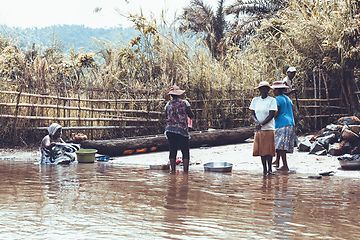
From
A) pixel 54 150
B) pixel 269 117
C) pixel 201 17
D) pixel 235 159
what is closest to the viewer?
pixel 269 117

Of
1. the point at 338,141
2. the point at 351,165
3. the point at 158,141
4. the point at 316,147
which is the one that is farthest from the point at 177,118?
the point at 338,141

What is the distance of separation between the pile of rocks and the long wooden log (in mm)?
2181

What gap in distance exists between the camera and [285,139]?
22.3 feet

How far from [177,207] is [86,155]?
510 cm

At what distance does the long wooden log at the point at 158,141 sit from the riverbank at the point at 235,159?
0.18 meters

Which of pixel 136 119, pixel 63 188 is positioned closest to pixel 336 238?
pixel 63 188

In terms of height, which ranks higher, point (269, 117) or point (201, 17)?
point (201, 17)

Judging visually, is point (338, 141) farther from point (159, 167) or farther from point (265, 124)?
point (159, 167)

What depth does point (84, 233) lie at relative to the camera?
2.78 meters

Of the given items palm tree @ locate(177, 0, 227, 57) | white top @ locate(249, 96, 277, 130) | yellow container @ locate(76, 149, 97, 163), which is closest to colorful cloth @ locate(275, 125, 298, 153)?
white top @ locate(249, 96, 277, 130)

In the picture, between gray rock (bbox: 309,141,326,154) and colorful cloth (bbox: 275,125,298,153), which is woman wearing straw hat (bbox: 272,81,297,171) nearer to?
colorful cloth (bbox: 275,125,298,153)

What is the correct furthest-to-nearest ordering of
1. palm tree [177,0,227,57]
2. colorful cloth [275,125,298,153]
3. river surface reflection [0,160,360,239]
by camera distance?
palm tree [177,0,227,57], colorful cloth [275,125,298,153], river surface reflection [0,160,360,239]

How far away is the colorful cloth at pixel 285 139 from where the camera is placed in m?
6.78

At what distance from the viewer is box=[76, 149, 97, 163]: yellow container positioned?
8.36m
